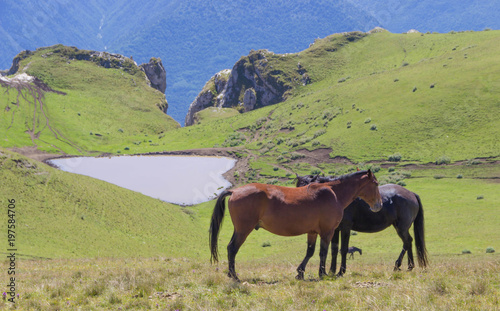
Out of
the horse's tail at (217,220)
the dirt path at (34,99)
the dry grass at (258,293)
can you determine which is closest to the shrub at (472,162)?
the dry grass at (258,293)

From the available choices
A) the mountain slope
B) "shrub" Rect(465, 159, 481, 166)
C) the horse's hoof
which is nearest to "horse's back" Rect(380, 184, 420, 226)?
the horse's hoof

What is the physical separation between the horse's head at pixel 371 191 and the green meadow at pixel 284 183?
246cm

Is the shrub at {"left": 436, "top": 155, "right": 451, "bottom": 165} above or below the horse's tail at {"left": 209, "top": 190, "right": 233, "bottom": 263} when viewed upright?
above

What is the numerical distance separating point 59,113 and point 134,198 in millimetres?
136286

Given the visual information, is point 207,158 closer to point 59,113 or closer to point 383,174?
point 383,174

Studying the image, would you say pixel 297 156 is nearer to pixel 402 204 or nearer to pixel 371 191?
pixel 402 204

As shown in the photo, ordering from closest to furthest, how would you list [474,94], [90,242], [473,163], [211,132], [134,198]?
1. [90,242]
2. [134,198]
3. [473,163]
4. [474,94]
5. [211,132]

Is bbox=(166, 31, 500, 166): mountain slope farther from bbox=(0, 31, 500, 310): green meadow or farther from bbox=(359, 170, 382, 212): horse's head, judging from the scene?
bbox=(359, 170, 382, 212): horse's head

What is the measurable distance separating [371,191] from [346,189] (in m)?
1.13

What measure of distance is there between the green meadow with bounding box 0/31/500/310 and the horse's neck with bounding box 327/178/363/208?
269 centimetres

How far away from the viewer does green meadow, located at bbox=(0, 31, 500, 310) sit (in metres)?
10.8

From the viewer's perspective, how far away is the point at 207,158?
399 feet

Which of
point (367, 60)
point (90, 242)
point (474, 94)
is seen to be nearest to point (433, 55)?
point (367, 60)

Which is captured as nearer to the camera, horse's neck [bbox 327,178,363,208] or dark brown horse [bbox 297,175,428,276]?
horse's neck [bbox 327,178,363,208]
